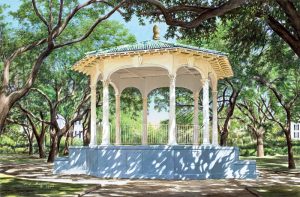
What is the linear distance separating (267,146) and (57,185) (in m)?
44.3

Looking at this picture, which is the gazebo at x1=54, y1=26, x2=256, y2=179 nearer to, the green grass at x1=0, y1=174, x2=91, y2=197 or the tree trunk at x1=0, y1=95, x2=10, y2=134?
the green grass at x1=0, y1=174, x2=91, y2=197

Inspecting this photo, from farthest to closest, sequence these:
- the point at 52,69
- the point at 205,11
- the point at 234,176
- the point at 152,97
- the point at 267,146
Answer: the point at 267,146 < the point at 152,97 < the point at 52,69 < the point at 234,176 < the point at 205,11

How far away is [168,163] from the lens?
2027 cm

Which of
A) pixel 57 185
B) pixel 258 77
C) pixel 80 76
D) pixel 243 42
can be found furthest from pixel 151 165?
pixel 80 76

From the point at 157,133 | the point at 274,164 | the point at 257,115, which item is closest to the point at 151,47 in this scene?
the point at 157,133

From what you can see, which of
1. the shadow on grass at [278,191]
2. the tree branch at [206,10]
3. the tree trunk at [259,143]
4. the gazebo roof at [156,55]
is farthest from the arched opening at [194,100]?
the tree trunk at [259,143]

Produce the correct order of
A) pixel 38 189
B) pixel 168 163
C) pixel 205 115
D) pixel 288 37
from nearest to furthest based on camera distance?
pixel 288 37
pixel 38 189
pixel 168 163
pixel 205 115

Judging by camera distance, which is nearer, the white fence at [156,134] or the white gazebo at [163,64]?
the white gazebo at [163,64]

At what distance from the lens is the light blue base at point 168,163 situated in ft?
66.4

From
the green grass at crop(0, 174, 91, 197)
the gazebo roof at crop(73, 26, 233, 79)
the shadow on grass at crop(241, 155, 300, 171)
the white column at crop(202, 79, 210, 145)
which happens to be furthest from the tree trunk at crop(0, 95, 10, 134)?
the shadow on grass at crop(241, 155, 300, 171)

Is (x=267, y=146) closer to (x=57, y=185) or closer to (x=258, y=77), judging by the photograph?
(x=258, y=77)

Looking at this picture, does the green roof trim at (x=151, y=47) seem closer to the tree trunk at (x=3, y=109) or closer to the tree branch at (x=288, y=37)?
the tree branch at (x=288, y=37)

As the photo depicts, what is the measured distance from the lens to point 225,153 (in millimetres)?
21250

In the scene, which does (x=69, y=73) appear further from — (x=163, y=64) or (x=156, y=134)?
(x=163, y=64)
